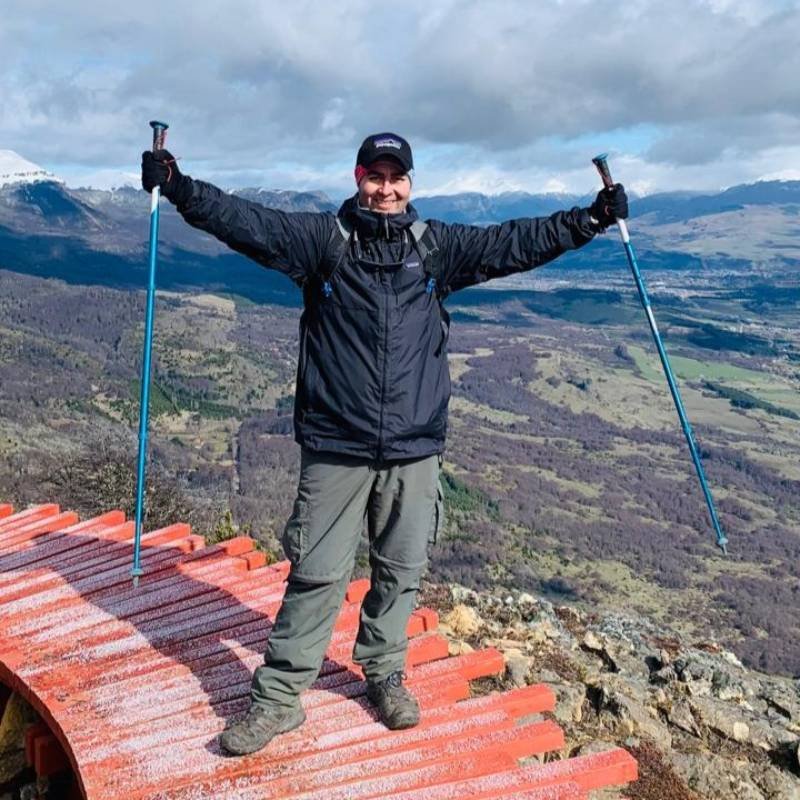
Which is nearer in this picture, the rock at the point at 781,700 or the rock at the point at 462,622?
the rock at the point at 781,700

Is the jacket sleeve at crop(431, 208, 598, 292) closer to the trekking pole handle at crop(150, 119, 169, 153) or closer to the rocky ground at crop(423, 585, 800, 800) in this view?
the trekking pole handle at crop(150, 119, 169, 153)

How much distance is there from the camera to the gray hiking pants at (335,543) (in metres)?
5.00

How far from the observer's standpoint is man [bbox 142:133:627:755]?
482 cm

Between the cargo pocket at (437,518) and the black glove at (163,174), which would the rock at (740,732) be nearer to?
the cargo pocket at (437,518)

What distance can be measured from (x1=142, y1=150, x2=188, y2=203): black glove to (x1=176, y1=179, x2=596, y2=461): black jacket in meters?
0.11

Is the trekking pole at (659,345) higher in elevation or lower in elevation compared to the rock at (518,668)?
higher

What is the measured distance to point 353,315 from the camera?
4.82 metres

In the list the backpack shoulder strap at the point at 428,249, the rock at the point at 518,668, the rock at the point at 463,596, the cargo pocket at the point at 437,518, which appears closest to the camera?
the backpack shoulder strap at the point at 428,249

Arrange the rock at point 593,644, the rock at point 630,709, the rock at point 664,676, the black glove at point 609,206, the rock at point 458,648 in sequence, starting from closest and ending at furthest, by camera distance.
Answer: the black glove at point 609,206 → the rock at point 630,709 → the rock at point 458,648 → the rock at point 664,676 → the rock at point 593,644

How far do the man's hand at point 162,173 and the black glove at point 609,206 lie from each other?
103 inches

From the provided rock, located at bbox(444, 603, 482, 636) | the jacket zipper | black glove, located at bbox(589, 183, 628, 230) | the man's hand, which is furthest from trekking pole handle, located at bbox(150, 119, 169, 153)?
rock, located at bbox(444, 603, 482, 636)

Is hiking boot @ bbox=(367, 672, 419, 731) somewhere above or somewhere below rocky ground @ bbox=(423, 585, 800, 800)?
above

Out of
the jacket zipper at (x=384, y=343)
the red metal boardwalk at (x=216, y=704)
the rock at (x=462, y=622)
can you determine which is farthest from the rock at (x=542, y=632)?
the jacket zipper at (x=384, y=343)

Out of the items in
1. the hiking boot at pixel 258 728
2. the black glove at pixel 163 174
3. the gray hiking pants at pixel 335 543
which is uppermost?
the black glove at pixel 163 174
